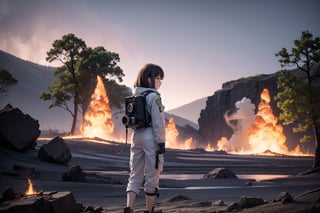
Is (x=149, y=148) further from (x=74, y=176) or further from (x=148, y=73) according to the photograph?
(x=74, y=176)

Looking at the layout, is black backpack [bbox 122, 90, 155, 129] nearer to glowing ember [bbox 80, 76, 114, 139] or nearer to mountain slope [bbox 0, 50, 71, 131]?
glowing ember [bbox 80, 76, 114, 139]

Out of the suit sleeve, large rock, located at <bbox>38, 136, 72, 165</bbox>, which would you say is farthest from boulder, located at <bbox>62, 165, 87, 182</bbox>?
the suit sleeve

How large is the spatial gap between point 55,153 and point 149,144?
12594mm

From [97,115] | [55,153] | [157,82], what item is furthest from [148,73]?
[97,115]

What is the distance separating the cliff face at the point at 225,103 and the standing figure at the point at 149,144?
6169cm

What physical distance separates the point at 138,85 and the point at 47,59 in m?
42.9

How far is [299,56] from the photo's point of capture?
21703 mm

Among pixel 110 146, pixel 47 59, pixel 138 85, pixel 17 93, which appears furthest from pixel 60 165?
pixel 17 93

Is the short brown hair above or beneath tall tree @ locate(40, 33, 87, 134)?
beneath

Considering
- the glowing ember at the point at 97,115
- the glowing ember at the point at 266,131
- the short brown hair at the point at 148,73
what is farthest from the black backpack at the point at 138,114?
the glowing ember at the point at 266,131

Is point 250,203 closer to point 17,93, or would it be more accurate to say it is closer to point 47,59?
point 47,59

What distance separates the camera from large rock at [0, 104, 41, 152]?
1872 centimetres

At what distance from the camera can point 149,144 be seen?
6402mm

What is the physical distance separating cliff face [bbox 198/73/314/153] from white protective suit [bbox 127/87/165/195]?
6184 cm
